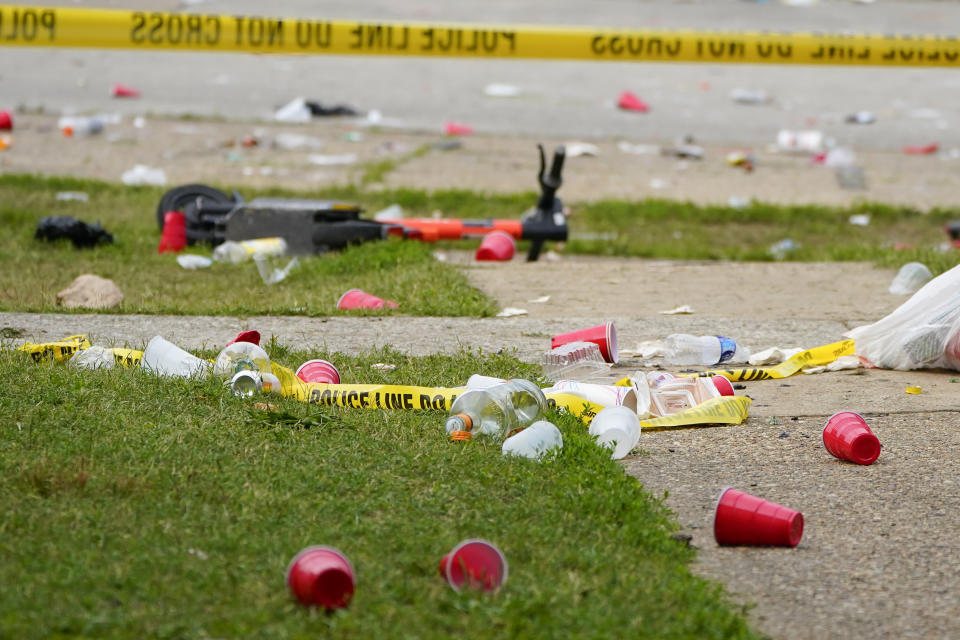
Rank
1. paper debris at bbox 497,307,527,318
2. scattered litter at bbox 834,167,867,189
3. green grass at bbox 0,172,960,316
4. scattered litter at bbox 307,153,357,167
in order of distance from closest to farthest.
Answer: paper debris at bbox 497,307,527,318, green grass at bbox 0,172,960,316, scattered litter at bbox 834,167,867,189, scattered litter at bbox 307,153,357,167

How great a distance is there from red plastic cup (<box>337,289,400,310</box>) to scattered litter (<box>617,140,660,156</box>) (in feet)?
17.9

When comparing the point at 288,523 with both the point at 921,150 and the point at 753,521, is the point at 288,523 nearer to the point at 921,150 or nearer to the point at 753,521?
the point at 753,521

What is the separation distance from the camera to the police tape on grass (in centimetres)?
412

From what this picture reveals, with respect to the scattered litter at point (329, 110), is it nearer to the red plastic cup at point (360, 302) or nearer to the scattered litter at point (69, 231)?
the scattered litter at point (69, 231)

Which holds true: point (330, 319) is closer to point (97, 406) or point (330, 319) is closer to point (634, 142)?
point (97, 406)

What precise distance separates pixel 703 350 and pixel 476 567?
99.5 inches

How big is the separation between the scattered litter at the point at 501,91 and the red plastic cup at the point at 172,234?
19.8ft

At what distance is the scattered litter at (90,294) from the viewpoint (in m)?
6.12

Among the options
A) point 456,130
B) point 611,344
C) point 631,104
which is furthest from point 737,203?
point 611,344

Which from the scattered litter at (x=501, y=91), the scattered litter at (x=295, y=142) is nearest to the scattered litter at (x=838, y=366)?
the scattered litter at (x=295, y=142)

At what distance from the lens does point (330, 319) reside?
18.9 ft

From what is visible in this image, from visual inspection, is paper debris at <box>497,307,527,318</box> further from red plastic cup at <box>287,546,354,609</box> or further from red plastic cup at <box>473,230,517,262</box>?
red plastic cup at <box>287,546,354,609</box>

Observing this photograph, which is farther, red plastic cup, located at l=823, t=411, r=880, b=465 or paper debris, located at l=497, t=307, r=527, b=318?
paper debris, located at l=497, t=307, r=527, b=318

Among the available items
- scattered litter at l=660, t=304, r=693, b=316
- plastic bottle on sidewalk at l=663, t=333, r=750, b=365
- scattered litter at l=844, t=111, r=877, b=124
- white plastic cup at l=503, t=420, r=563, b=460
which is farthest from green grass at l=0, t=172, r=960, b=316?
scattered litter at l=844, t=111, r=877, b=124
